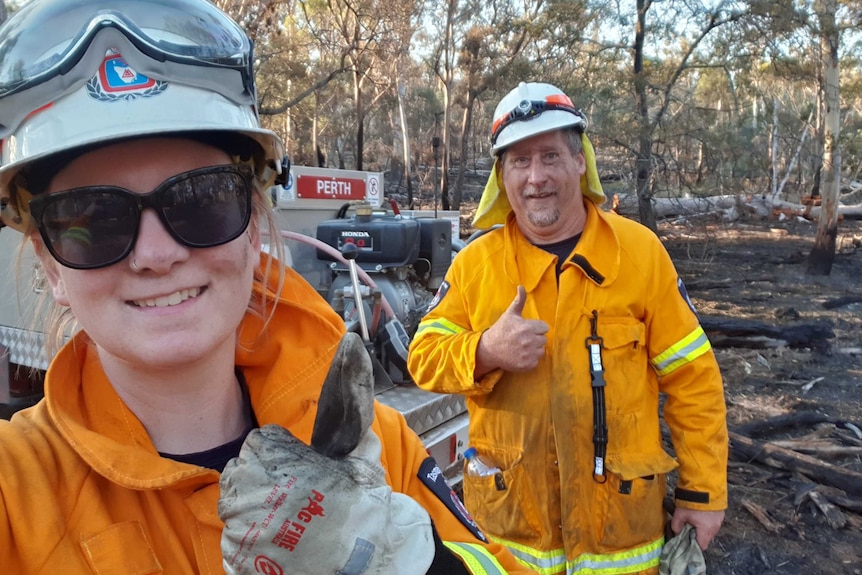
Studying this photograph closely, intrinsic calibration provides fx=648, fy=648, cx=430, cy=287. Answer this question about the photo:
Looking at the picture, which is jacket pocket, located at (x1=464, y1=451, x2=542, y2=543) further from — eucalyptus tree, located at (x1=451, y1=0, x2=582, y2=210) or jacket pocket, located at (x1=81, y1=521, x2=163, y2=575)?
eucalyptus tree, located at (x1=451, y1=0, x2=582, y2=210)

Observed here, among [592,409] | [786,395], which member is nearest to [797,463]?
[786,395]

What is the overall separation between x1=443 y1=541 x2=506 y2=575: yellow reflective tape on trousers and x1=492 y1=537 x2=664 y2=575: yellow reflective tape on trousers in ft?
3.61

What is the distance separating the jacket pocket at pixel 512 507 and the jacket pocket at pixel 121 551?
157 centimetres

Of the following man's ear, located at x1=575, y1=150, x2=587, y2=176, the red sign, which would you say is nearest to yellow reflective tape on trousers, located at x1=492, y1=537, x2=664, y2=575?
man's ear, located at x1=575, y1=150, x2=587, y2=176

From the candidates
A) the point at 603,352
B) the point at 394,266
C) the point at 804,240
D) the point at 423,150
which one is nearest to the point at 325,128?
the point at 423,150

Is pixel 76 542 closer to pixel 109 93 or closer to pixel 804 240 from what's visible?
pixel 109 93

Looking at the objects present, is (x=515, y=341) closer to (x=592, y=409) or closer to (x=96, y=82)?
(x=592, y=409)

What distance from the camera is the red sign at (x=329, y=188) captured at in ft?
15.9

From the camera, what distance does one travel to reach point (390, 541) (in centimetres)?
102

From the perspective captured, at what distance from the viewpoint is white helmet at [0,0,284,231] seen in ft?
3.47

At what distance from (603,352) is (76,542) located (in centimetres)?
178

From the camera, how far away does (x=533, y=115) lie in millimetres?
2611

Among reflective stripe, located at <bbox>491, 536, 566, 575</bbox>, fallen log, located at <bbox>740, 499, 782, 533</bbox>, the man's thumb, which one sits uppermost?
the man's thumb

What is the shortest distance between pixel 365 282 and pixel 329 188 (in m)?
1.36
